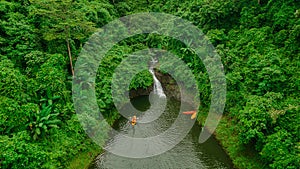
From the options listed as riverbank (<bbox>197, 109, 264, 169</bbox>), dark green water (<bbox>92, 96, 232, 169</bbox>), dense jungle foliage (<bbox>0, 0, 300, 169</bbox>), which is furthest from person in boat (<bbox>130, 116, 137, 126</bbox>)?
riverbank (<bbox>197, 109, 264, 169</bbox>)

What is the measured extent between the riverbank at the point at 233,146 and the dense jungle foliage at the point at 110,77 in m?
0.06

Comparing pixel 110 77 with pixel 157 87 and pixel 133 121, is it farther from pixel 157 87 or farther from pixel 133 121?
pixel 157 87

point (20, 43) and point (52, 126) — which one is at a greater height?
point (20, 43)

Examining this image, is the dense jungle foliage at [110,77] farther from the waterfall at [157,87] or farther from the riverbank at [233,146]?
the waterfall at [157,87]

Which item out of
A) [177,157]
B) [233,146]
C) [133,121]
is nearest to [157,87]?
[133,121]

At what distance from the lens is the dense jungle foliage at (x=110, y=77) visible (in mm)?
14773

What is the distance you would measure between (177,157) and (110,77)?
9.30 meters

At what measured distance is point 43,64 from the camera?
18.0 m

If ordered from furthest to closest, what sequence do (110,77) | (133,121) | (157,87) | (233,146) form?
(157,87)
(110,77)
(133,121)
(233,146)

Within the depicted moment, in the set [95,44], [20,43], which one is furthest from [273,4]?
[20,43]

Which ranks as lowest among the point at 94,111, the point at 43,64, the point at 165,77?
the point at 165,77

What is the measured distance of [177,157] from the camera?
57.6ft

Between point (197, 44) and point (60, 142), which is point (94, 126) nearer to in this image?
point (60, 142)

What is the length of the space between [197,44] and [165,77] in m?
4.45
